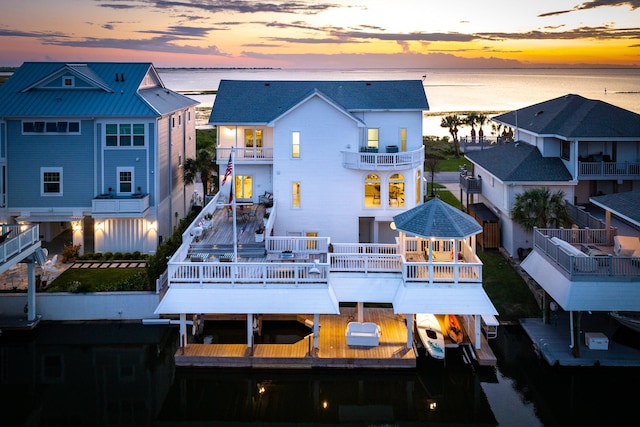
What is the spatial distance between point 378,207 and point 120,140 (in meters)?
14.0

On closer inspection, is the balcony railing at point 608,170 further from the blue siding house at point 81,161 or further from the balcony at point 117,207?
the balcony at point 117,207

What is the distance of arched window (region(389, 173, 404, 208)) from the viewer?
31750 millimetres

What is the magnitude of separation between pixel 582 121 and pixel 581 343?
14.9 metres

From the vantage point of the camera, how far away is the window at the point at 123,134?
33094mm

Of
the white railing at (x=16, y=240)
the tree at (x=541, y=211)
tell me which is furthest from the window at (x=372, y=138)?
the white railing at (x=16, y=240)

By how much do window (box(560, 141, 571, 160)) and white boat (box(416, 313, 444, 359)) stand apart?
540 inches

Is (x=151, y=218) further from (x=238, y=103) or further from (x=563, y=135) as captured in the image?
(x=563, y=135)

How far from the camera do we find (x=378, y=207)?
31688 millimetres

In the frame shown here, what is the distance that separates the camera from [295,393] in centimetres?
2128

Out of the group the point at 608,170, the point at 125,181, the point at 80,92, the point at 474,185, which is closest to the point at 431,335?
the point at 608,170

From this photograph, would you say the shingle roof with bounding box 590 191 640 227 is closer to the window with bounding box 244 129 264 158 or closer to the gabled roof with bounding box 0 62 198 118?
the window with bounding box 244 129 264 158

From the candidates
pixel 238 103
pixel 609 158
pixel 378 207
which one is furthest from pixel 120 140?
pixel 609 158

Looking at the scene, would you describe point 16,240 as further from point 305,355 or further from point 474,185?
point 474,185

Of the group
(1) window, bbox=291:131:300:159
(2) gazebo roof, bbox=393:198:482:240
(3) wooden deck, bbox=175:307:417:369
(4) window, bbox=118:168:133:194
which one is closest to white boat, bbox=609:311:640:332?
(2) gazebo roof, bbox=393:198:482:240
